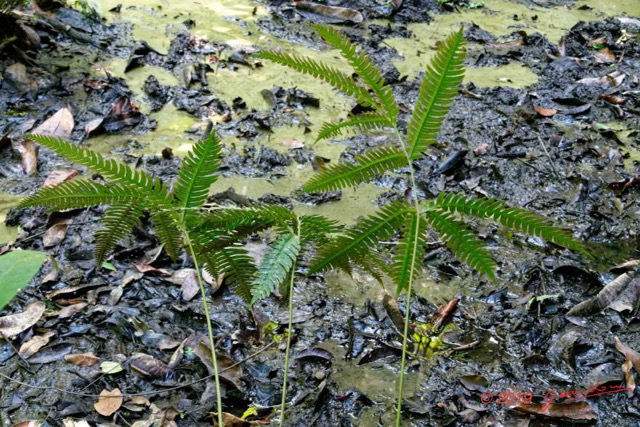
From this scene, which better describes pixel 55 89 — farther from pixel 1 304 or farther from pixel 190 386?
pixel 1 304

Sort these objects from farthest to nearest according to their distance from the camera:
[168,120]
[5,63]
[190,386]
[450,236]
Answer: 1. [5,63]
2. [168,120]
3. [190,386]
4. [450,236]

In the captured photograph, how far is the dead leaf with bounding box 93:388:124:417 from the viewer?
1.81 metres

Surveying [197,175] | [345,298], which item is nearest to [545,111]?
[345,298]

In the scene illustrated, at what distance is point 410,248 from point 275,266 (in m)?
0.30

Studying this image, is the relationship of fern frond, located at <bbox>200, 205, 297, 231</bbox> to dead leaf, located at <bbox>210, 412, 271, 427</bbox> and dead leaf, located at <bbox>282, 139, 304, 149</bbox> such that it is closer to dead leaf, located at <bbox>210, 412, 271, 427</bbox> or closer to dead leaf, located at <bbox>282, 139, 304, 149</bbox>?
dead leaf, located at <bbox>210, 412, 271, 427</bbox>

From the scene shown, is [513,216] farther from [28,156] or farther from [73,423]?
[28,156]

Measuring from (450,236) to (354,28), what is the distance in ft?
14.0

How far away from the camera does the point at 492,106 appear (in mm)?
3998

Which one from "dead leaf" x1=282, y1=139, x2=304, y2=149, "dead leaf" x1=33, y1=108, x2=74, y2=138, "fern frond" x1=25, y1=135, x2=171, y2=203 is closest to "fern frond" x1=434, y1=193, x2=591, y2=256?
"fern frond" x1=25, y1=135, x2=171, y2=203

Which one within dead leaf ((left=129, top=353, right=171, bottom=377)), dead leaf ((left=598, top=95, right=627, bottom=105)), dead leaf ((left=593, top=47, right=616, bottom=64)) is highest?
dead leaf ((left=593, top=47, right=616, bottom=64))

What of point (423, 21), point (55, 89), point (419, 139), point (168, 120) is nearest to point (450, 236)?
point (419, 139)

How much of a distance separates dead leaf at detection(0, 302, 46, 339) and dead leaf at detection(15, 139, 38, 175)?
45.6 inches

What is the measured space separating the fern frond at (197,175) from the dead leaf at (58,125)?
2395mm

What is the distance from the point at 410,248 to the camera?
1272 mm
